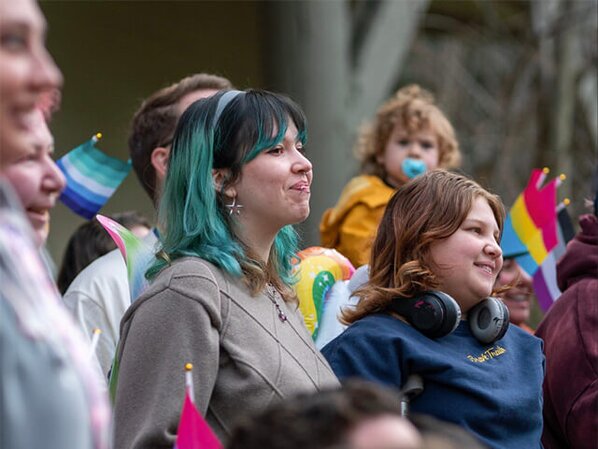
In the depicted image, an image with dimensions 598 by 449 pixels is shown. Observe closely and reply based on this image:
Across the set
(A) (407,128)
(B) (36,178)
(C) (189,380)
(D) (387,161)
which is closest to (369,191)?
(D) (387,161)

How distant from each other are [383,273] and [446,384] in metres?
0.43

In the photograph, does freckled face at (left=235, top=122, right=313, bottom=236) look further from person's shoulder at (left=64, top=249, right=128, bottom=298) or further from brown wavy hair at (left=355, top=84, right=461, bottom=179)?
brown wavy hair at (left=355, top=84, right=461, bottom=179)

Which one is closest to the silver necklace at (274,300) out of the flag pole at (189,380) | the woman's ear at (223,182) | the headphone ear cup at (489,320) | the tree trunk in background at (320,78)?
the woman's ear at (223,182)

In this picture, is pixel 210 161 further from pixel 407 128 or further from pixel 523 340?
pixel 407 128

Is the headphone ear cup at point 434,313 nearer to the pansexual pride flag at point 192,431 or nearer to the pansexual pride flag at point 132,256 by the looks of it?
the pansexual pride flag at point 132,256

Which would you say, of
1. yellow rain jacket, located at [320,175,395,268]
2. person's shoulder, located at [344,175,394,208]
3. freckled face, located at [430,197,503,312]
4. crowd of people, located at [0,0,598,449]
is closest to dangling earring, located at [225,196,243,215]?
crowd of people, located at [0,0,598,449]

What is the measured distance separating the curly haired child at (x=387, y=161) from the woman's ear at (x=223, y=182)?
1.66m

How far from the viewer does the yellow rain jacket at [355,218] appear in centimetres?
486

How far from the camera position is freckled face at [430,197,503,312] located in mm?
3533

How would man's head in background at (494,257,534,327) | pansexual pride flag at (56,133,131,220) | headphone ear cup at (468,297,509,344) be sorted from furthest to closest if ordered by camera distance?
man's head in background at (494,257,534,327), pansexual pride flag at (56,133,131,220), headphone ear cup at (468,297,509,344)

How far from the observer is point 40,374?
1.85 m

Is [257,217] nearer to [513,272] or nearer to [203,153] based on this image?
[203,153]

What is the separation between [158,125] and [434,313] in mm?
1250

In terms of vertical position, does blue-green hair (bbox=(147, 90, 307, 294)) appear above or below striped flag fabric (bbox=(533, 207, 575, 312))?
above
